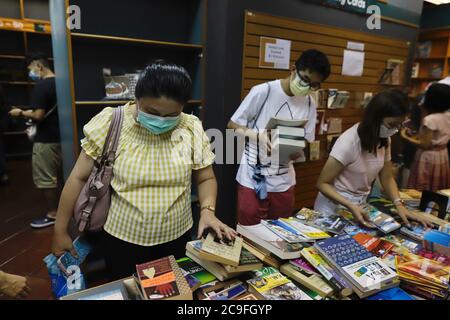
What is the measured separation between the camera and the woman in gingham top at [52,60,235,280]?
1217mm

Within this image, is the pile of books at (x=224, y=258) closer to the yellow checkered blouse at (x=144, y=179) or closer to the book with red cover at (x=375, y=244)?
the yellow checkered blouse at (x=144, y=179)

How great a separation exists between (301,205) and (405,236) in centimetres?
220

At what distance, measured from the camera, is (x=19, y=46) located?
6.07 m

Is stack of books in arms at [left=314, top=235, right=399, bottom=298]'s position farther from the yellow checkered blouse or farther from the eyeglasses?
the eyeglasses

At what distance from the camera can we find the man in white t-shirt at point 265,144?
217 centimetres

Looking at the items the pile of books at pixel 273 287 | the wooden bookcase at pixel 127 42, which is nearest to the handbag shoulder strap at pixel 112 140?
the pile of books at pixel 273 287

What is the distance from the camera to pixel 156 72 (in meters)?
1.18

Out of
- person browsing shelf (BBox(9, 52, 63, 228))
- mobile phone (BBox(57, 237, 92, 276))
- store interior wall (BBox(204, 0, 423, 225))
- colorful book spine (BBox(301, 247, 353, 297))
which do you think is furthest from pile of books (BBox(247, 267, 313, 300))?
person browsing shelf (BBox(9, 52, 63, 228))

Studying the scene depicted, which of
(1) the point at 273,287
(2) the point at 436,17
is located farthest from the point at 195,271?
(2) the point at 436,17

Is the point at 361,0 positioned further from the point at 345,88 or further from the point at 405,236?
the point at 405,236

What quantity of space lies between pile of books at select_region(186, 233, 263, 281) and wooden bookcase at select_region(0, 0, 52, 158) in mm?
5957

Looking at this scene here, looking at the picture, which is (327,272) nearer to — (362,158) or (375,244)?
(375,244)

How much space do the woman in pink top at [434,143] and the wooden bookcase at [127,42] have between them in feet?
6.90
